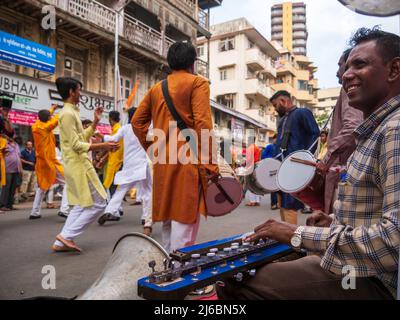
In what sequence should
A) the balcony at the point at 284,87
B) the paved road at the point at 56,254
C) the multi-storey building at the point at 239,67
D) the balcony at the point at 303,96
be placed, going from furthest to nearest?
the balcony at the point at 303,96 → the balcony at the point at 284,87 → the multi-storey building at the point at 239,67 → the paved road at the point at 56,254

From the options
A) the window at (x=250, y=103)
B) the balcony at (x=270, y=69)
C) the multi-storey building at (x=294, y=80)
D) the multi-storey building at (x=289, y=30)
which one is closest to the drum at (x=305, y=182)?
the window at (x=250, y=103)

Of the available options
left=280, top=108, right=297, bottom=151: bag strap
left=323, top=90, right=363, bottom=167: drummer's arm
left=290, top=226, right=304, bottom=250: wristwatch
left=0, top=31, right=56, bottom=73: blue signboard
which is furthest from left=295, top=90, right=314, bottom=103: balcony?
left=290, top=226, right=304, bottom=250: wristwatch

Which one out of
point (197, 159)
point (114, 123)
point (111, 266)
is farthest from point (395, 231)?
point (114, 123)

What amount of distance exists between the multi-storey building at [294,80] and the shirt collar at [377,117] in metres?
40.2

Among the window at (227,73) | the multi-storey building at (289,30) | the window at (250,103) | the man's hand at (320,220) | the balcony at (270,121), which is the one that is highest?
the multi-storey building at (289,30)

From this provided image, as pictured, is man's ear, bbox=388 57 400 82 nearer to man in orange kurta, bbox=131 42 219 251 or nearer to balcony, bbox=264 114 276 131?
man in orange kurta, bbox=131 42 219 251

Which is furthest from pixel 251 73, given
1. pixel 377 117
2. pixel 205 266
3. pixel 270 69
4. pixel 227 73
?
pixel 205 266

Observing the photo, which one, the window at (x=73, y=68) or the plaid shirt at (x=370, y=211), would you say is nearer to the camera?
the plaid shirt at (x=370, y=211)

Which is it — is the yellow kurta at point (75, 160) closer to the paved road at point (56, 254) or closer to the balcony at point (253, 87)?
the paved road at point (56, 254)

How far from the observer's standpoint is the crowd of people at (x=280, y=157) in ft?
4.19

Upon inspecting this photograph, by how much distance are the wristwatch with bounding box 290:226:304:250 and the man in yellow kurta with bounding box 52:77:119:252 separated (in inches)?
119

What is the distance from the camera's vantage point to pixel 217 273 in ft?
4.32

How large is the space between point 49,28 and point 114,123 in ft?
Result: 24.5
